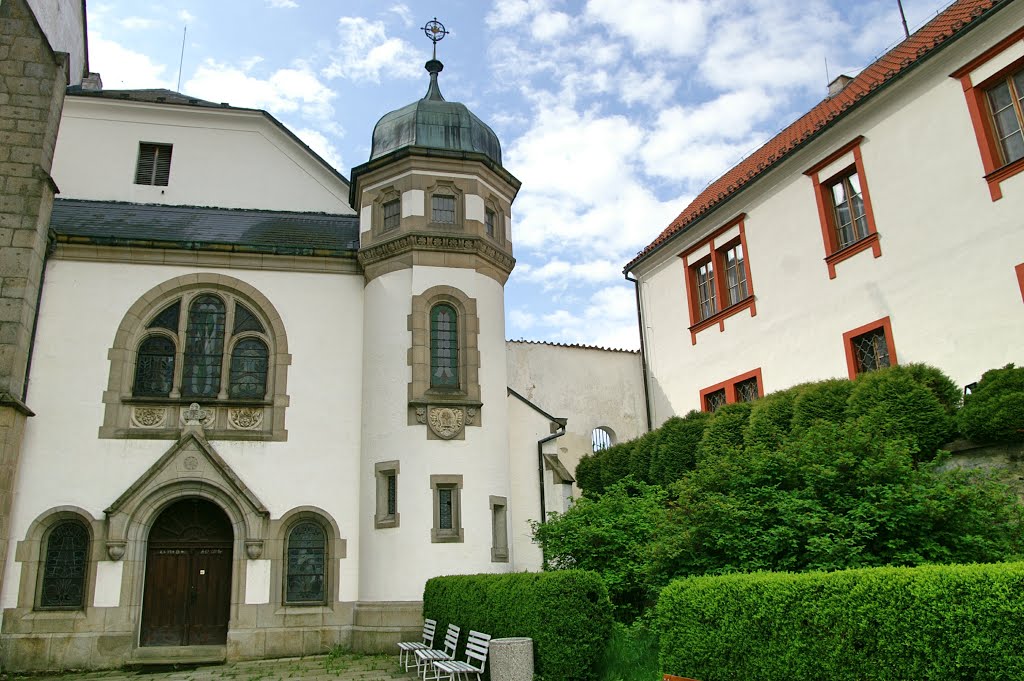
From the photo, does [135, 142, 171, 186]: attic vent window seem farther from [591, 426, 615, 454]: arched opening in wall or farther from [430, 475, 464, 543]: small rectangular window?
[591, 426, 615, 454]: arched opening in wall

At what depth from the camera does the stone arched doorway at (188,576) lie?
48.7ft

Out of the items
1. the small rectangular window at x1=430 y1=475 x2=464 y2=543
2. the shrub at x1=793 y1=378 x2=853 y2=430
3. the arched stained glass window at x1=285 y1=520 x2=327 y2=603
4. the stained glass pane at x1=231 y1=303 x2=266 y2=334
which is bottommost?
the arched stained glass window at x1=285 y1=520 x2=327 y2=603

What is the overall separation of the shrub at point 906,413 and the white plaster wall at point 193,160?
1367 cm

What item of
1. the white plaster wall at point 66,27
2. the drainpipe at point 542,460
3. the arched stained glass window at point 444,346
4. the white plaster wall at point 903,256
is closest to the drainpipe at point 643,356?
the white plaster wall at point 903,256

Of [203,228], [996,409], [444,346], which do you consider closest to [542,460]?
[444,346]

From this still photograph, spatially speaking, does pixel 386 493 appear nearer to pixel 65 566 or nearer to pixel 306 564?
pixel 306 564

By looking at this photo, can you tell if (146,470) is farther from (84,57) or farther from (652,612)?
(84,57)

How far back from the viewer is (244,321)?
1686cm

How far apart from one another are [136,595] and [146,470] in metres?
2.26

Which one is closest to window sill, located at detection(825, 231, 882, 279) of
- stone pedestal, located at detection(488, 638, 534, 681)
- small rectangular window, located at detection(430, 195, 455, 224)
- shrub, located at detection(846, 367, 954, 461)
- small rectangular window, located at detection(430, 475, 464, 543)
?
shrub, located at detection(846, 367, 954, 461)

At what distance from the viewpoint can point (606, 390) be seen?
84.3 ft

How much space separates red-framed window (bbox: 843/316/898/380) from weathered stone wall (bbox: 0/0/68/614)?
15539mm

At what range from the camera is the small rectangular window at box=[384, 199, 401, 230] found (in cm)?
1745

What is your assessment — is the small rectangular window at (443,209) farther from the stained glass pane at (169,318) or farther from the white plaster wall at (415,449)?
the stained glass pane at (169,318)
